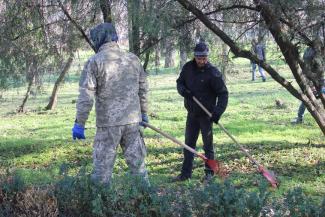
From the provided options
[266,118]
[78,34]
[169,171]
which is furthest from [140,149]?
[266,118]

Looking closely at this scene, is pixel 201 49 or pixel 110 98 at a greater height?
pixel 201 49

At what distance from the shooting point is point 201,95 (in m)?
6.68

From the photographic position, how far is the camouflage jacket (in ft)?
16.5

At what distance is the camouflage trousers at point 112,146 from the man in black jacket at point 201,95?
1465 millimetres

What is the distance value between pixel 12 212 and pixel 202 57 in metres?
3.26

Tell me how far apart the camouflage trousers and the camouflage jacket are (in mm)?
75

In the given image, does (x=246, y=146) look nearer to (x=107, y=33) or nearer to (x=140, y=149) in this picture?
(x=140, y=149)

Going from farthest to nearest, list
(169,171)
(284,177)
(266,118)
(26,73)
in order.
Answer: (266,118) → (26,73) → (169,171) → (284,177)

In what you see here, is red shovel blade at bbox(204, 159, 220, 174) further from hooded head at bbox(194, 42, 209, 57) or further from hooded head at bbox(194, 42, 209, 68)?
hooded head at bbox(194, 42, 209, 57)

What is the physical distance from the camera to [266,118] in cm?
1255

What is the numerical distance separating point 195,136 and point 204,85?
0.75 metres

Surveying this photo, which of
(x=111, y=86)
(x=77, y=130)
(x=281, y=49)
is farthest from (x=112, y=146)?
(x=281, y=49)

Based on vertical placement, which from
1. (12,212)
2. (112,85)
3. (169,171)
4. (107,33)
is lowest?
(169,171)

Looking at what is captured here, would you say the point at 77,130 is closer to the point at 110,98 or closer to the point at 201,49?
the point at 110,98
